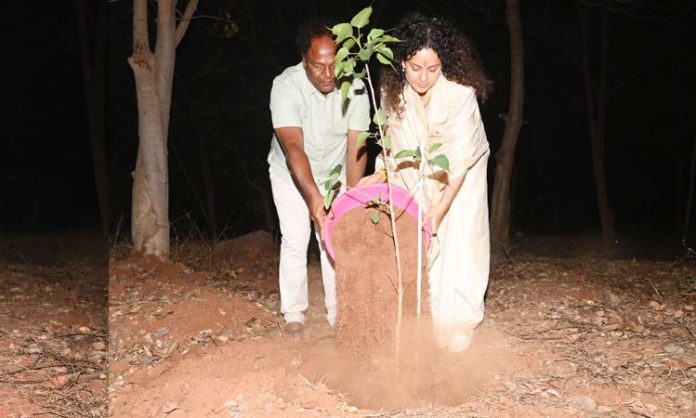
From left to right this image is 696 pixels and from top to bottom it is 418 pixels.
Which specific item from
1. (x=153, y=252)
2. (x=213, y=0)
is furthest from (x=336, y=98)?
(x=213, y=0)

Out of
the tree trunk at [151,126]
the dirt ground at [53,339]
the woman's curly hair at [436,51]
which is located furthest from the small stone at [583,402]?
the tree trunk at [151,126]

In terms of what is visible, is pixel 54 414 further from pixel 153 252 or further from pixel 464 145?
pixel 153 252

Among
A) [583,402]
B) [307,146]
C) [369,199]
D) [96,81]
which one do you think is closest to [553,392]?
[583,402]

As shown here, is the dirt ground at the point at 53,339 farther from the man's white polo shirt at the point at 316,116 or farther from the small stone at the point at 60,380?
the man's white polo shirt at the point at 316,116

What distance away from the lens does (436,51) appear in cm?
292

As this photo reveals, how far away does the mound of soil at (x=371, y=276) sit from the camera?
9.97 ft

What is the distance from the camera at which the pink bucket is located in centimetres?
306

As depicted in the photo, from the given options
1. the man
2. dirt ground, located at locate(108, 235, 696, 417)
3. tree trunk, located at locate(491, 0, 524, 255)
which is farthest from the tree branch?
tree trunk, located at locate(491, 0, 524, 255)

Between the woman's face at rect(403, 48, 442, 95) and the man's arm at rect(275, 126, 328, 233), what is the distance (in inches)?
27.2

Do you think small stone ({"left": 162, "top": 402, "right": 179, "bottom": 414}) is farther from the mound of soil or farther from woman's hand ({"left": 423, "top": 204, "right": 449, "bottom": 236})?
woman's hand ({"left": 423, "top": 204, "right": 449, "bottom": 236})

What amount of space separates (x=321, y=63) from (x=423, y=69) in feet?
1.90

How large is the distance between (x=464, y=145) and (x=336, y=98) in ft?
2.63

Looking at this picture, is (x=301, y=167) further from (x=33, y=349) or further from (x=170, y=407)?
(x=33, y=349)

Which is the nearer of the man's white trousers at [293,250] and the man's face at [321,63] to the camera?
the man's face at [321,63]
